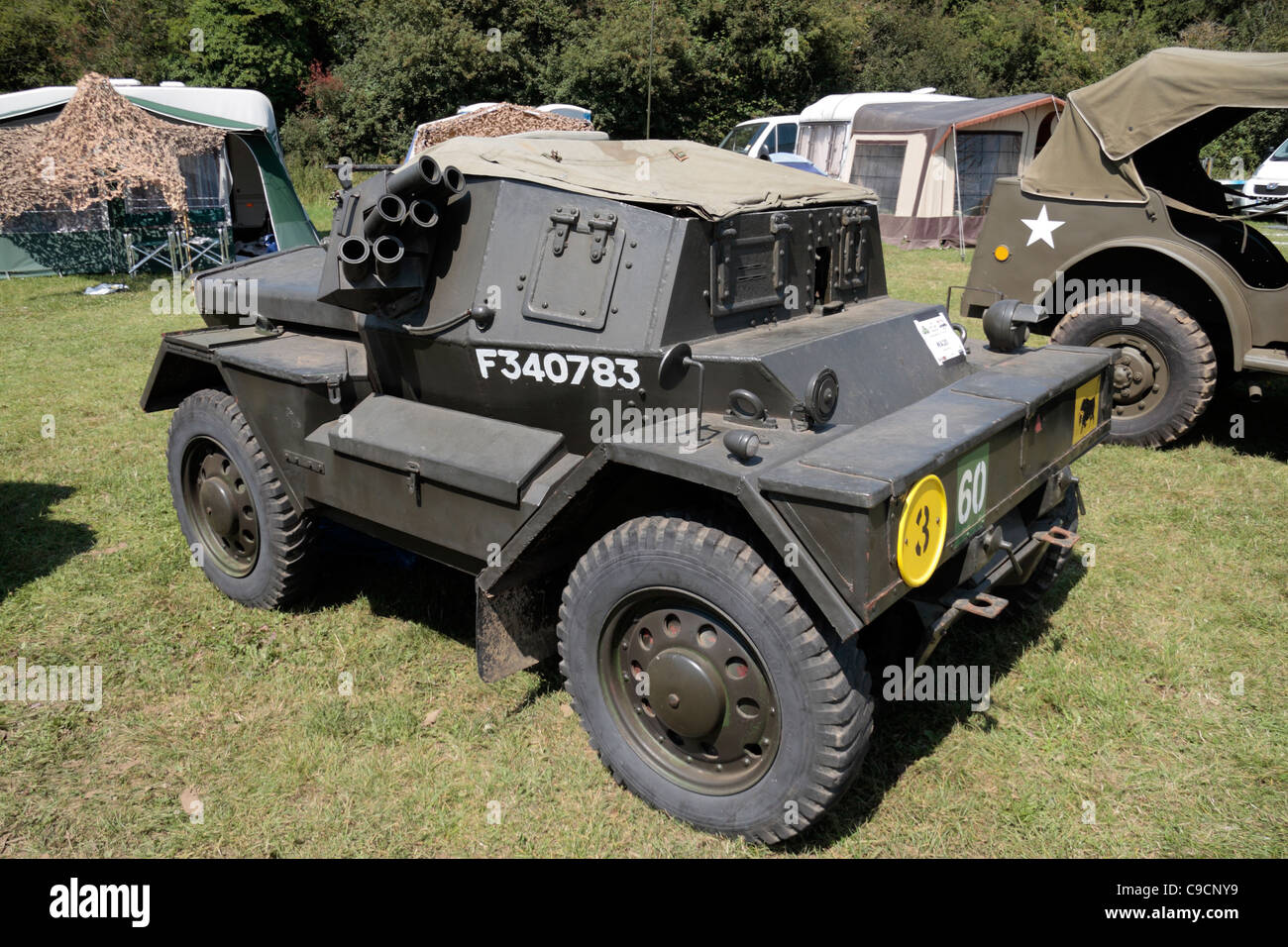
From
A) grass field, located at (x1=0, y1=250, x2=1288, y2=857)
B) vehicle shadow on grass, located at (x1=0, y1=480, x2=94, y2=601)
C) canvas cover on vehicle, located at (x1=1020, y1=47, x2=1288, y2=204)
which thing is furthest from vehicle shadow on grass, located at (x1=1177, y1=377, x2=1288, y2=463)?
vehicle shadow on grass, located at (x1=0, y1=480, x2=94, y2=601)

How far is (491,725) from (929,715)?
5.73ft

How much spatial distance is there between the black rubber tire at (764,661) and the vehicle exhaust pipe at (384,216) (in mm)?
1440

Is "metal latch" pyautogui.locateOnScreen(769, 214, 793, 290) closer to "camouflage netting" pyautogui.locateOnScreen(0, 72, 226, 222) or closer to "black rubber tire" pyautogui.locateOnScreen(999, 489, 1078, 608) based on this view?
"black rubber tire" pyautogui.locateOnScreen(999, 489, 1078, 608)

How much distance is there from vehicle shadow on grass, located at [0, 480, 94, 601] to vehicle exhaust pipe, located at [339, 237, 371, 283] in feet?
9.19

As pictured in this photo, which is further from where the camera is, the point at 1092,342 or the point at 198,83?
the point at 198,83

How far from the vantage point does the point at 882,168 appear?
18.7 m

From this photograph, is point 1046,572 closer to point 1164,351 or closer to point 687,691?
point 687,691

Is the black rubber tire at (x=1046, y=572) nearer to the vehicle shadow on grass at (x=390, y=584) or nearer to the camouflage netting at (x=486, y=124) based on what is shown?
the vehicle shadow on grass at (x=390, y=584)

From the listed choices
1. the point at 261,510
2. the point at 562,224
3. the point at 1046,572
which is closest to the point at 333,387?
the point at 261,510

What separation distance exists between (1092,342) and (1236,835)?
445 centimetres

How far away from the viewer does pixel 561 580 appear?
4.02 m

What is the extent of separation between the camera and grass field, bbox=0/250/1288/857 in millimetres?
3371
